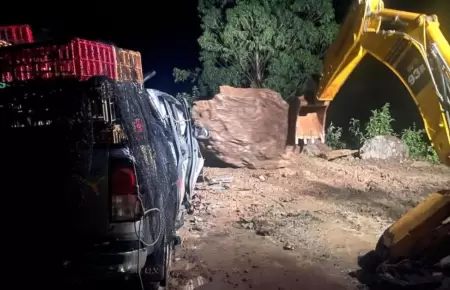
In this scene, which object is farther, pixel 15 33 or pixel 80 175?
pixel 15 33

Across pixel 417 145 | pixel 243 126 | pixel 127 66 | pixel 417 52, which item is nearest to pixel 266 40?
pixel 243 126

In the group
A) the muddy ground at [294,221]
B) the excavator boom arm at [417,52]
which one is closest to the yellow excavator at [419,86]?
the excavator boom arm at [417,52]

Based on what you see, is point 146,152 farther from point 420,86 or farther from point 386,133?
point 386,133

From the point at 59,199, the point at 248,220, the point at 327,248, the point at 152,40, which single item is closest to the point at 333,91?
the point at 248,220

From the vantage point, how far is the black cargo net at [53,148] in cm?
310

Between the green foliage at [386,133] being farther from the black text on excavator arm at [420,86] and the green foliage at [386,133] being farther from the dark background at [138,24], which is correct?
the dark background at [138,24]

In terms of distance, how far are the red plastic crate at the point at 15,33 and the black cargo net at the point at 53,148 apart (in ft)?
8.76

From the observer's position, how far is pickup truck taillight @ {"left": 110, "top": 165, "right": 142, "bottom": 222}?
3.12 metres

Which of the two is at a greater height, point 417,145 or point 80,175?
point 80,175

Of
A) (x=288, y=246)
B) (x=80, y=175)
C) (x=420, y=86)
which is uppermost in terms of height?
(x=420, y=86)

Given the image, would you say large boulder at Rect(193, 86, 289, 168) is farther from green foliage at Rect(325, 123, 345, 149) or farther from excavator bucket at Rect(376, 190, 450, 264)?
excavator bucket at Rect(376, 190, 450, 264)

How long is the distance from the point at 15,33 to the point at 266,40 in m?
6.63

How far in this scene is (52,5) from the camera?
64.4ft

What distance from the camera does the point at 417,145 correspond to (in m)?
11.3
